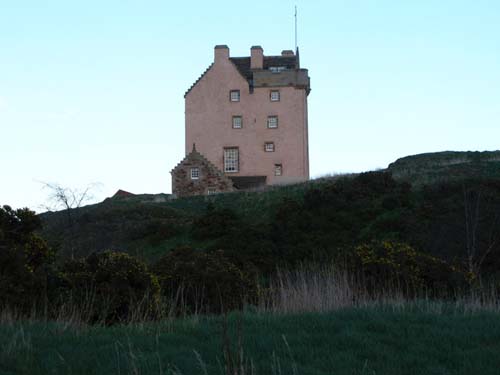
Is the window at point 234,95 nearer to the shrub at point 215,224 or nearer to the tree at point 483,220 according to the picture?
the shrub at point 215,224

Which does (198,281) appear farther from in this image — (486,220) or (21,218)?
(486,220)

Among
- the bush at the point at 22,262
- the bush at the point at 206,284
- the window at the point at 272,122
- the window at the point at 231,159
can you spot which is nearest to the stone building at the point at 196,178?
the window at the point at 231,159

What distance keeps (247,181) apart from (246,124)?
5021 millimetres

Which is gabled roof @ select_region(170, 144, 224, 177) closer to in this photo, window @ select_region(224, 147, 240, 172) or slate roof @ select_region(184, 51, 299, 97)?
window @ select_region(224, 147, 240, 172)

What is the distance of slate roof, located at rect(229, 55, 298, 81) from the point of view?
198ft

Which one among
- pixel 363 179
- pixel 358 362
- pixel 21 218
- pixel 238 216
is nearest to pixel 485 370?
pixel 358 362

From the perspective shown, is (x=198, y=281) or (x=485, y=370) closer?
(x=485, y=370)

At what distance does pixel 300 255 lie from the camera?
27.3m

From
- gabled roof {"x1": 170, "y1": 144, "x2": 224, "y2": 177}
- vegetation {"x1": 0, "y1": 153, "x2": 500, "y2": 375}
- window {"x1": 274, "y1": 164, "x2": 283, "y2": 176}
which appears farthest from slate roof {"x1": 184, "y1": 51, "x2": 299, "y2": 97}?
vegetation {"x1": 0, "y1": 153, "x2": 500, "y2": 375}

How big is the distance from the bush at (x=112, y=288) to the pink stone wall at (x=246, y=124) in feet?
148

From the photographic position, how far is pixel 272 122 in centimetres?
5838

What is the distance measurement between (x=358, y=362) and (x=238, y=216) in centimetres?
→ 2816

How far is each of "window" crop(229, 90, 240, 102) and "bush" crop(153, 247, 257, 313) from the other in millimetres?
44738

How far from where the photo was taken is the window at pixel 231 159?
57938 mm
